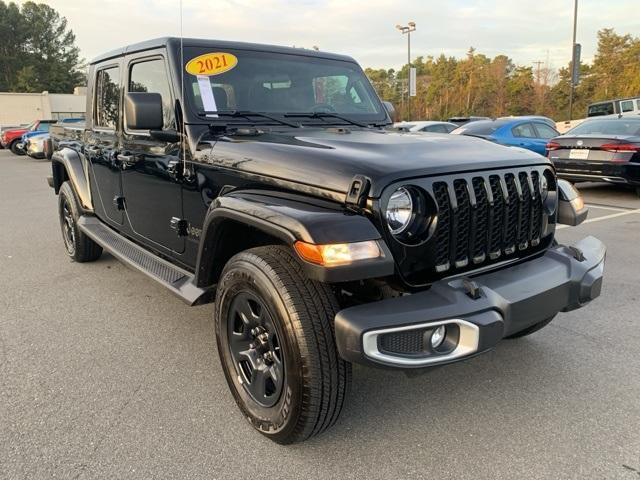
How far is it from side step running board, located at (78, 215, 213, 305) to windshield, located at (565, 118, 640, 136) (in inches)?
338

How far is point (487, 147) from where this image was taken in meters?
2.84

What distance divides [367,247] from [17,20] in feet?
251

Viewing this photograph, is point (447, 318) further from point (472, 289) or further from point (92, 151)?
point (92, 151)

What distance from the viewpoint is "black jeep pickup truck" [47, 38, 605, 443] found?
2.08 metres

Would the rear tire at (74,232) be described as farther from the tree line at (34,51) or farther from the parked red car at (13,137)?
the tree line at (34,51)

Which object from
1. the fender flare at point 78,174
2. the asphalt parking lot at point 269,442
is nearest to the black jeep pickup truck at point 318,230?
the asphalt parking lot at point 269,442

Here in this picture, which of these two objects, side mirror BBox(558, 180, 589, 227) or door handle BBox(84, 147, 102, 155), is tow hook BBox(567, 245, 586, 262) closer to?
side mirror BBox(558, 180, 589, 227)

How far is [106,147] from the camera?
166 inches

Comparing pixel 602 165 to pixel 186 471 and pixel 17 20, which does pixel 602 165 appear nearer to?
pixel 186 471

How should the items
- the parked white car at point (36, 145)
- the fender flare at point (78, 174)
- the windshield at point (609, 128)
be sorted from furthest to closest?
the parked white car at point (36, 145) → the windshield at point (609, 128) → the fender flare at point (78, 174)

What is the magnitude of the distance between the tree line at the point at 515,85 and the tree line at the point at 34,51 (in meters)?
39.5

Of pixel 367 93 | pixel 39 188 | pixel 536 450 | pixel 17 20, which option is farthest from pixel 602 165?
pixel 17 20

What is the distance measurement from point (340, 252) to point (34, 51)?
76467mm

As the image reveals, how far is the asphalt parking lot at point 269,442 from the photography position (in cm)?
231
